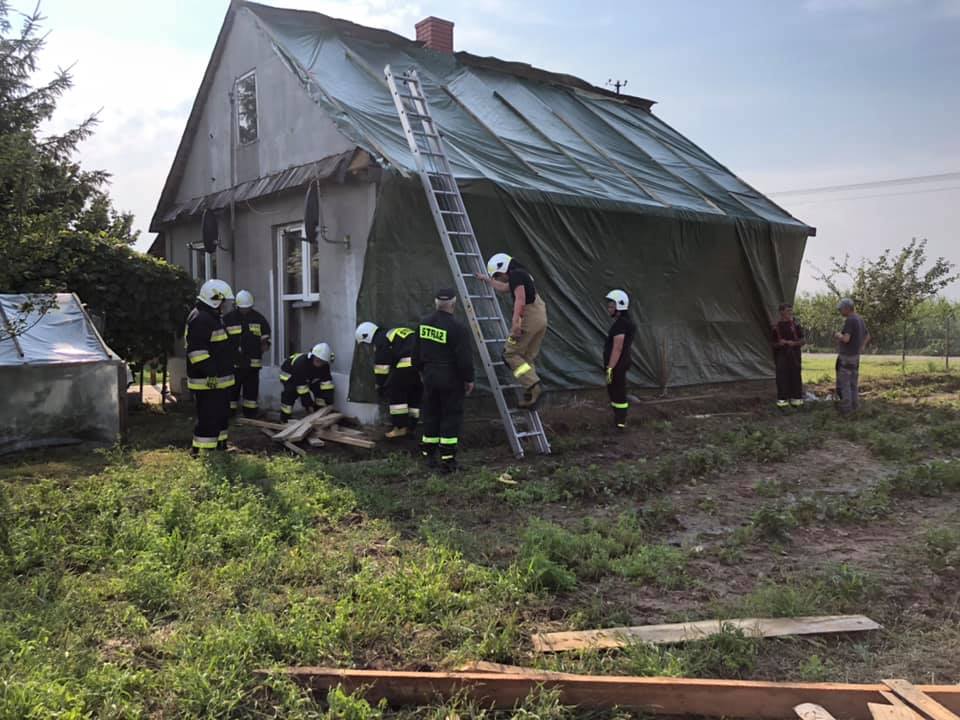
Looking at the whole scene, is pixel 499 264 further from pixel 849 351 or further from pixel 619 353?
pixel 849 351

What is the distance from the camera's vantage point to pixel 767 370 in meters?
12.8

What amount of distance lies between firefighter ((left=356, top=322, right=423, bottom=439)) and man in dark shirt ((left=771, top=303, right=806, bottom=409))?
6.32 m

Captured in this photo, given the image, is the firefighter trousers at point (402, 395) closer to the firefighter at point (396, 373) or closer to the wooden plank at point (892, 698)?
the firefighter at point (396, 373)

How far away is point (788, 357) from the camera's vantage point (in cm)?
1103

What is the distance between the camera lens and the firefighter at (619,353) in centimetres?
877

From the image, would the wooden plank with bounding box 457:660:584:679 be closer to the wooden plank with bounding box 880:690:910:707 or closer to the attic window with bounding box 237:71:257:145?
the wooden plank with bounding box 880:690:910:707

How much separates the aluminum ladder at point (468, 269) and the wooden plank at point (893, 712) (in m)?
4.90

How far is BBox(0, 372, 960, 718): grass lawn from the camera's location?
299 centimetres

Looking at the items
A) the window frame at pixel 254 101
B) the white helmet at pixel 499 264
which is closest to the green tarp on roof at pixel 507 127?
the window frame at pixel 254 101

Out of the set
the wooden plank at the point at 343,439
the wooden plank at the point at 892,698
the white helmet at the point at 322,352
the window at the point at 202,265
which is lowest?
the wooden plank at the point at 892,698

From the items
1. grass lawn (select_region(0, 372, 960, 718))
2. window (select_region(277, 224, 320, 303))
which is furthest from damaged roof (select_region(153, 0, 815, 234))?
grass lawn (select_region(0, 372, 960, 718))

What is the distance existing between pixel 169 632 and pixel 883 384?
52.6ft

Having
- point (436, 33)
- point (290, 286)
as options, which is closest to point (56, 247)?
point (290, 286)

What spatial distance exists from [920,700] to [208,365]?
21.0 feet
